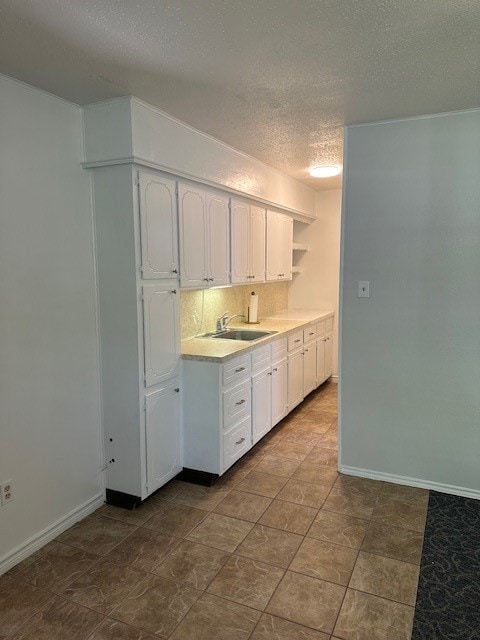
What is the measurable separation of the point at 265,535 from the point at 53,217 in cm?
214

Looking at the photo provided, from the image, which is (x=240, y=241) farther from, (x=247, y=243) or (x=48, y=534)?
(x=48, y=534)

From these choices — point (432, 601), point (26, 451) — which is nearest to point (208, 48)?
point (26, 451)

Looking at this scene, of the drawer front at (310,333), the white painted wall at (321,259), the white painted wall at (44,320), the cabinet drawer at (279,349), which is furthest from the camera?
the white painted wall at (321,259)

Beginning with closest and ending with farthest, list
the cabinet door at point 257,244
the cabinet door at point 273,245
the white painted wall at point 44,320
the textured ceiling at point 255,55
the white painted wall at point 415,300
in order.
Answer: the textured ceiling at point 255,55 → the white painted wall at point 44,320 → the white painted wall at point 415,300 → the cabinet door at point 257,244 → the cabinet door at point 273,245

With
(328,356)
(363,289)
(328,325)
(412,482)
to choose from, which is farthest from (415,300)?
(328,356)

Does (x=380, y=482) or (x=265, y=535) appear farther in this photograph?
(x=380, y=482)

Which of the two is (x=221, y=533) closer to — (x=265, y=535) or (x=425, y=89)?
(x=265, y=535)

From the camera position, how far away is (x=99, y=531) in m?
2.56

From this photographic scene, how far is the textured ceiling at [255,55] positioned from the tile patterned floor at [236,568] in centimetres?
244

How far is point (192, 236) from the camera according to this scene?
3.09 metres

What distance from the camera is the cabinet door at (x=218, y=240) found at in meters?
3.31

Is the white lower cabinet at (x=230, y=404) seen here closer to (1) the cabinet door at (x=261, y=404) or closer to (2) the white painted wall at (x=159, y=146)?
(1) the cabinet door at (x=261, y=404)

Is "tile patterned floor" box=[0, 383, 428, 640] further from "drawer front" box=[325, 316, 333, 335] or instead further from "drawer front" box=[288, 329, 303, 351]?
"drawer front" box=[325, 316, 333, 335]

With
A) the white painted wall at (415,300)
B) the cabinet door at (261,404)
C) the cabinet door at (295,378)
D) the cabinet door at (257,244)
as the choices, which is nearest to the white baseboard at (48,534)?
the cabinet door at (261,404)
